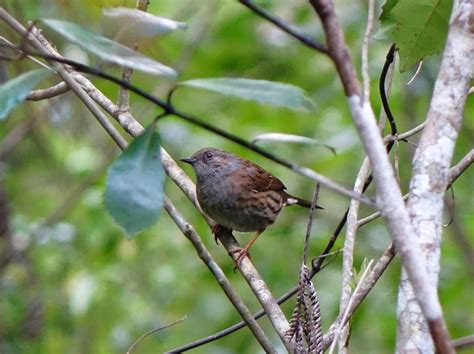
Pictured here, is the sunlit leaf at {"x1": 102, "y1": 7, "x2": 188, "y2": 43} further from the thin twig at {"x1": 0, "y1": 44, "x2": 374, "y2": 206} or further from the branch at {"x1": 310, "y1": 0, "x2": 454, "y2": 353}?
the branch at {"x1": 310, "y1": 0, "x2": 454, "y2": 353}

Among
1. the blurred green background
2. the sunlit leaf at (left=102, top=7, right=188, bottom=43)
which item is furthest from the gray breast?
the sunlit leaf at (left=102, top=7, right=188, bottom=43)

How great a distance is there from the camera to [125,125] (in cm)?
267

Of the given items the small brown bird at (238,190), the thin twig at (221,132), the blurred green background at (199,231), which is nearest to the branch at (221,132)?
the thin twig at (221,132)

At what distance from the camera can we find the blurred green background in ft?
17.3

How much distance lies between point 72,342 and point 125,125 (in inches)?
136

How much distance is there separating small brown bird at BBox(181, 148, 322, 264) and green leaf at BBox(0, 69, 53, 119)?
10.1 feet

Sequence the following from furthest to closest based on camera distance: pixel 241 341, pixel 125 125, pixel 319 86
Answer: pixel 319 86 < pixel 241 341 < pixel 125 125

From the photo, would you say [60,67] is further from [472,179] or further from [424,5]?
[472,179]

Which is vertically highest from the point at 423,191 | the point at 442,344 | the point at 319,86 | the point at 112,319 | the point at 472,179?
the point at 423,191

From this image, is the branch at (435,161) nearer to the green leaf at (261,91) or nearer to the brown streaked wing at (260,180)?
the green leaf at (261,91)

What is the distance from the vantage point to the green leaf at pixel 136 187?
1387mm

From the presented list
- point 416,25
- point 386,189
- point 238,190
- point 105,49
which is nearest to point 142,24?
point 105,49

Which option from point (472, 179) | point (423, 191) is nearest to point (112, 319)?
point (472, 179)

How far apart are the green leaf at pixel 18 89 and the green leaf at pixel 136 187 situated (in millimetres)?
192
